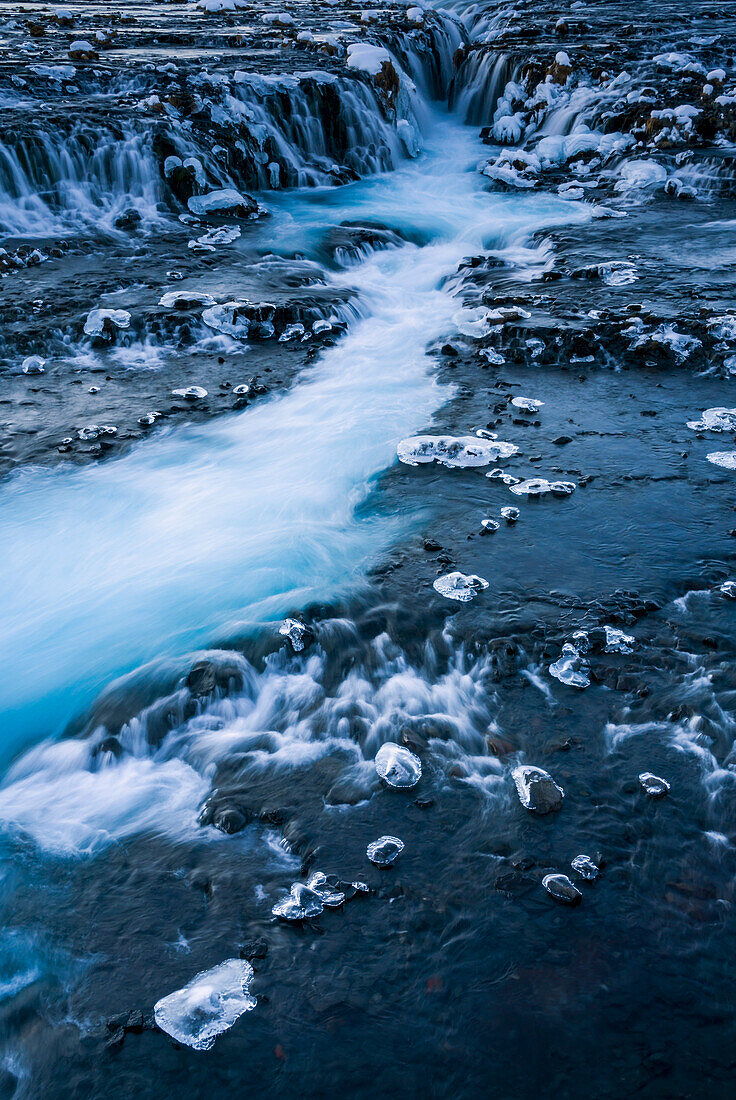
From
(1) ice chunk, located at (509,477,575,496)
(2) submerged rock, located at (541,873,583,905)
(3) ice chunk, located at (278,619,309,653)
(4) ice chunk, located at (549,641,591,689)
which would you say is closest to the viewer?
(2) submerged rock, located at (541,873,583,905)

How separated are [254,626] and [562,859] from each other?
2.35m

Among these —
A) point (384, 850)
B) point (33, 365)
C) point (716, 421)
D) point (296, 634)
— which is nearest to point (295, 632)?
point (296, 634)

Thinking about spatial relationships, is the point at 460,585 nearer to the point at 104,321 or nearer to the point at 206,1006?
the point at 206,1006

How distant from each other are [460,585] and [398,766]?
1.55 m

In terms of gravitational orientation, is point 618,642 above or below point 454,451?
below

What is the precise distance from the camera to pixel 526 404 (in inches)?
292

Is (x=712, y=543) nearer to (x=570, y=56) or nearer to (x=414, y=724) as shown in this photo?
(x=414, y=724)

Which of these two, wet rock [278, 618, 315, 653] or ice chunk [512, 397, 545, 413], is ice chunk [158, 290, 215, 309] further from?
wet rock [278, 618, 315, 653]

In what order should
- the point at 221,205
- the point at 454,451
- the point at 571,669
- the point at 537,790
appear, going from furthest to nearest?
the point at 221,205
the point at 454,451
the point at 571,669
the point at 537,790

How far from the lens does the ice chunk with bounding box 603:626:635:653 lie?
455 centimetres

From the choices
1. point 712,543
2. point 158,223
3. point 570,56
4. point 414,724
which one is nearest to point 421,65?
point 570,56

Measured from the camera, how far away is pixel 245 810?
380cm

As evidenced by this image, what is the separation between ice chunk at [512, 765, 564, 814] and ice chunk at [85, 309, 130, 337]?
733cm

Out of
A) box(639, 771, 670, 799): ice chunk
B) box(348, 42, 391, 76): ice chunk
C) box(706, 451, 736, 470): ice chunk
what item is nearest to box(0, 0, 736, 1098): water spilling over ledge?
box(639, 771, 670, 799): ice chunk
